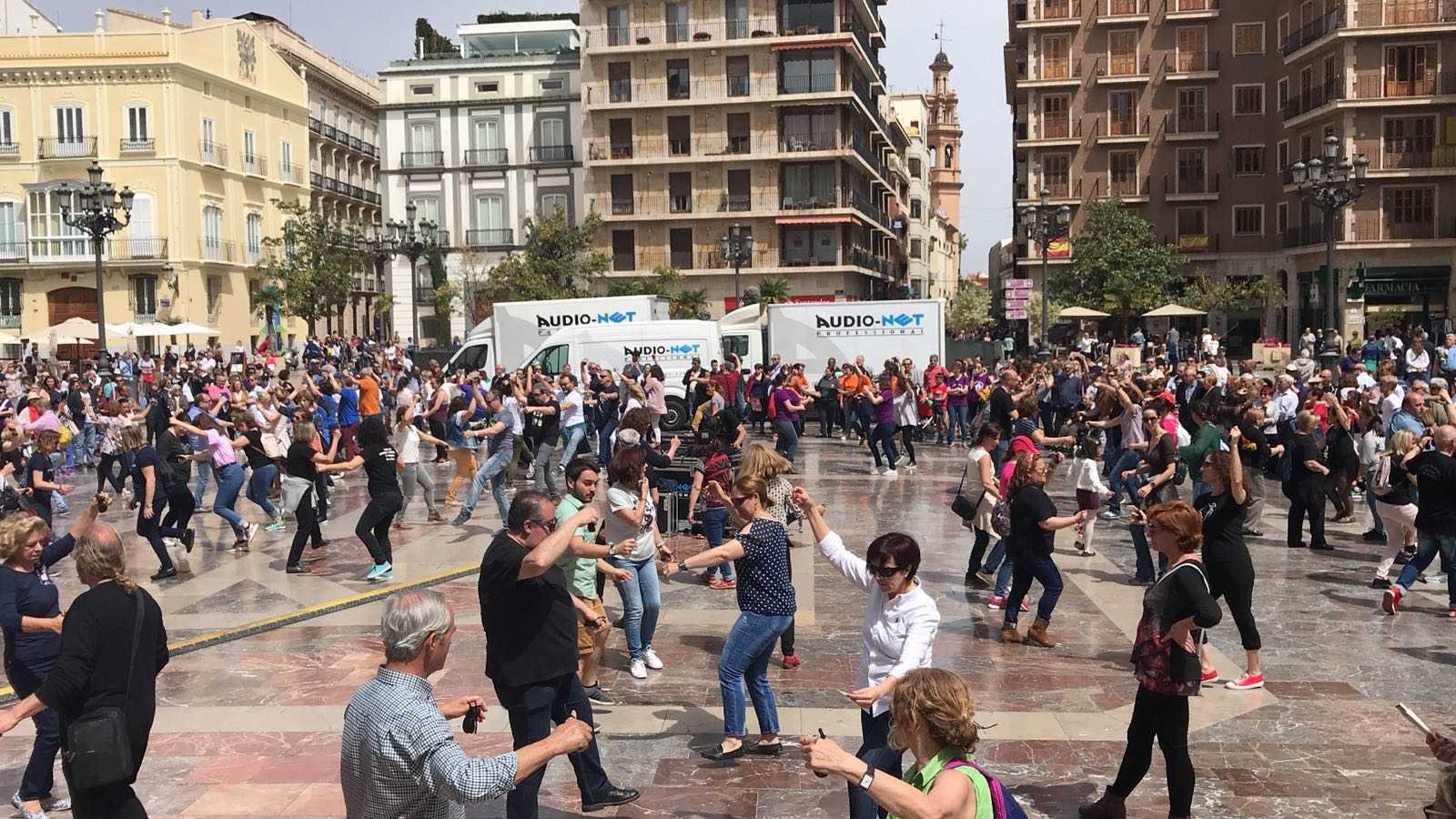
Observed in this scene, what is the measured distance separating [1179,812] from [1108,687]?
2364 mm

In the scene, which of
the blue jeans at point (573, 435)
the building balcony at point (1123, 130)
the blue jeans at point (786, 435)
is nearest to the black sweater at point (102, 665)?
the blue jeans at point (573, 435)

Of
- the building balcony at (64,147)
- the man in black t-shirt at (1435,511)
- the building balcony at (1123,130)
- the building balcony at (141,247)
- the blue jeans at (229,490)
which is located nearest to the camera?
the man in black t-shirt at (1435,511)

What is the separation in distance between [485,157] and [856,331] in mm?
32970

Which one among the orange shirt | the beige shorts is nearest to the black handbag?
the beige shorts

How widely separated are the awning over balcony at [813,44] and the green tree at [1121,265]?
1199cm

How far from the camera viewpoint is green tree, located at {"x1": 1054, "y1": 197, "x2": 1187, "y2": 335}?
4612 centimetres

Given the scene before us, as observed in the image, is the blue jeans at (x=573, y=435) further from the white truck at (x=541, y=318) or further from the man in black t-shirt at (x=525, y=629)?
the white truck at (x=541, y=318)

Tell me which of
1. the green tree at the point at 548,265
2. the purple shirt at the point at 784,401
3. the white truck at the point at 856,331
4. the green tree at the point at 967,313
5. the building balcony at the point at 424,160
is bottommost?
the purple shirt at the point at 784,401

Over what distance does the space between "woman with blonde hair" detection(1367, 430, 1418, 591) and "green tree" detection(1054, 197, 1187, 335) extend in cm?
3707

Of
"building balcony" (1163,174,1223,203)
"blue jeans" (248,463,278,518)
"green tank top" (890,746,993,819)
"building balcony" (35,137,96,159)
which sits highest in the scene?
"building balcony" (35,137,96,159)

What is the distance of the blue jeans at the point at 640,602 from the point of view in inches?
316

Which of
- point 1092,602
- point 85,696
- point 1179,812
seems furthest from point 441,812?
point 1092,602

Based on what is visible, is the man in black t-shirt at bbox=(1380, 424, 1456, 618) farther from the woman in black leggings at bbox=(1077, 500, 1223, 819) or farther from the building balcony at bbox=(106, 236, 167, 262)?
the building balcony at bbox=(106, 236, 167, 262)

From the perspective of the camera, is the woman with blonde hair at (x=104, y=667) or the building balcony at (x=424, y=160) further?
the building balcony at (x=424, y=160)
